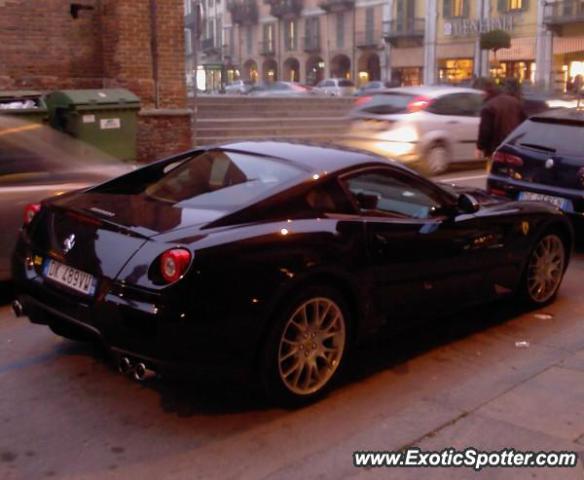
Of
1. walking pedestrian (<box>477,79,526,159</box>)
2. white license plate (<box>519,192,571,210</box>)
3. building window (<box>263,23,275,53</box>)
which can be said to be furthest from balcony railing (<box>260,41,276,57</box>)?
white license plate (<box>519,192,571,210</box>)

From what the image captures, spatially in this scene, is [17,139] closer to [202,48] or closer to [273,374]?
[273,374]

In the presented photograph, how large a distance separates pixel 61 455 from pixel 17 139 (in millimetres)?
3409

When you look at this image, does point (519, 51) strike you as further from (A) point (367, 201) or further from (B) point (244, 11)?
(A) point (367, 201)

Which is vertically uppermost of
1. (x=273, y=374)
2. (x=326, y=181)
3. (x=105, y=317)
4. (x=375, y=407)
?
(x=326, y=181)

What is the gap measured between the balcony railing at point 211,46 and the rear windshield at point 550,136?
70649mm

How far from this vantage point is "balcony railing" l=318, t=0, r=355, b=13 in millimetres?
59544

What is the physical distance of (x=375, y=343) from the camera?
17.5ft

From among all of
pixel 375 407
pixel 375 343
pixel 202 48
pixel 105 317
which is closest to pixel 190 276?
pixel 105 317

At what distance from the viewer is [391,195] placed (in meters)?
5.07

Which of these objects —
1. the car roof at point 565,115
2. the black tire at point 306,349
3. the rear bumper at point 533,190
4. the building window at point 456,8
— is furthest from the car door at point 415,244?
the building window at point 456,8

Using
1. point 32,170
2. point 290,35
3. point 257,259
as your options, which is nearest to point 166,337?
point 257,259

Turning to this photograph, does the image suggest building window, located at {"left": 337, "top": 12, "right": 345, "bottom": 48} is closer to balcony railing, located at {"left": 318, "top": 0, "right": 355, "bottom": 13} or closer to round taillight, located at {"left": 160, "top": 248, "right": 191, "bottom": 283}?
balcony railing, located at {"left": 318, "top": 0, "right": 355, "bottom": 13}

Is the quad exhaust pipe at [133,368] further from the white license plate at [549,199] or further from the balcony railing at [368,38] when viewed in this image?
the balcony railing at [368,38]

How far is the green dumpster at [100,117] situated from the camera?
12.7 m
